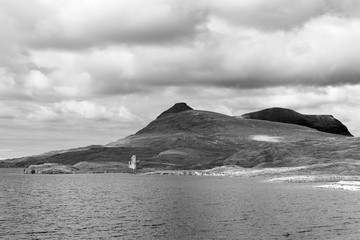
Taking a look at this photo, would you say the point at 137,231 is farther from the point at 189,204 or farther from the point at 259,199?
the point at 259,199

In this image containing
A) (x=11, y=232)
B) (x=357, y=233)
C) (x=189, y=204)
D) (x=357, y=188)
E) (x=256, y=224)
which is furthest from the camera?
(x=357, y=188)

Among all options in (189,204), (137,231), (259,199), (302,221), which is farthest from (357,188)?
(137,231)

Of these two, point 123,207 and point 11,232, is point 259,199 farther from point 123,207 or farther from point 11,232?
point 11,232

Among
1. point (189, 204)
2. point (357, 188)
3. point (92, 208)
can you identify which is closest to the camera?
point (92, 208)

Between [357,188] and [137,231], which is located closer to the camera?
[137,231]

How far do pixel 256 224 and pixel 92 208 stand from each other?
42.4 metres

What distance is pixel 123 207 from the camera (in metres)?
106

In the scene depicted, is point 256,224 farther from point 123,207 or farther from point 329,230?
point 123,207

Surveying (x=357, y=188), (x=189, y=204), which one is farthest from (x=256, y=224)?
(x=357, y=188)

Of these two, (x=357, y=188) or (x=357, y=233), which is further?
(x=357, y=188)

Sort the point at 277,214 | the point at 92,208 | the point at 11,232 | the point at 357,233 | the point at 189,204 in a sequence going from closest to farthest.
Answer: the point at 357,233 → the point at 11,232 → the point at 277,214 → the point at 92,208 → the point at 189,204

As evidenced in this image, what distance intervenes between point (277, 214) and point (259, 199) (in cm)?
2797

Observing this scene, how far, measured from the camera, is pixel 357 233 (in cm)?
6712

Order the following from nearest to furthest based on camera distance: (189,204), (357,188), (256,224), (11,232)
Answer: (11,232)
(256,224)
(189,204)
(357,188)
